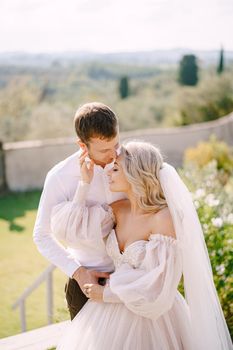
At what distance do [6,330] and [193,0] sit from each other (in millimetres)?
22084

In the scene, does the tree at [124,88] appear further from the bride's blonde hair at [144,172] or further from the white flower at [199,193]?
the bride's blonde hair at [144,172]

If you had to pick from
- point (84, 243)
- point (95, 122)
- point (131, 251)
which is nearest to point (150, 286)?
point (131, 251)

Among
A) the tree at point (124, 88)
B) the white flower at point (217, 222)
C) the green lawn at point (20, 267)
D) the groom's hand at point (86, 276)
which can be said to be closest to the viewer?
the groom's hand at point (86, 276)

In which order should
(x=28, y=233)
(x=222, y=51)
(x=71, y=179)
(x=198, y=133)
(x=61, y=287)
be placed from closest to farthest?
(x=71, y=179), (x=61, y=287), (x=28, y=233), (x=198, y=133), (x=222, y=51)

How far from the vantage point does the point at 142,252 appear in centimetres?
245

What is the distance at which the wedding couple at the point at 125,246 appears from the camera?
2.41m

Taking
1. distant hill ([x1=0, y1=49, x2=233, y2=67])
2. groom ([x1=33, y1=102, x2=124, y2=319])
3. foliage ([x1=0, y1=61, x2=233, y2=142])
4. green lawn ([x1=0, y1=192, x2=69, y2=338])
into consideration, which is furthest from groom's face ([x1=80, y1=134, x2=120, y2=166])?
distant hill ([x1=0, y1=49, x2=233, y2=67])

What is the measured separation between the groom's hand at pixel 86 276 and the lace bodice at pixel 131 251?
125mm

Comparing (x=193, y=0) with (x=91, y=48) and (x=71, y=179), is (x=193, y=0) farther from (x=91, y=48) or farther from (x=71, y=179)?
(x=71, y=179)

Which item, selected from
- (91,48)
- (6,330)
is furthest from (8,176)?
(91,48)

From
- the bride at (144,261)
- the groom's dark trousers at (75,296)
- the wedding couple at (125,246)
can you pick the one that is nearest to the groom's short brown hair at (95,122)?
the wedding couple at (125,246)

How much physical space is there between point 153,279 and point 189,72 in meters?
27.6

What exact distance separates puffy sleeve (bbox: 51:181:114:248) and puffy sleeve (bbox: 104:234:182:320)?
0.87 ft

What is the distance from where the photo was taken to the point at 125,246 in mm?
2535
